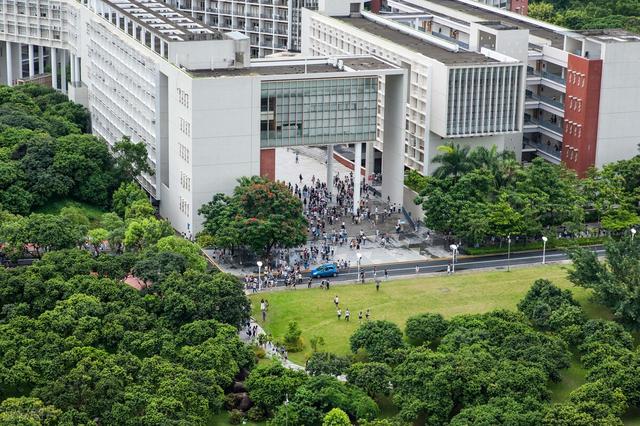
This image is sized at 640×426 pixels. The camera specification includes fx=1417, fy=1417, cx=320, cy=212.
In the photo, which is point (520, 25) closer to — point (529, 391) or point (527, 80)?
point (527, 80)

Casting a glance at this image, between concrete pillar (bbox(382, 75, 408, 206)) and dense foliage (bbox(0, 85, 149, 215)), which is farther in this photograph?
concrete pillar (bbox(382, 75, 408, 206))

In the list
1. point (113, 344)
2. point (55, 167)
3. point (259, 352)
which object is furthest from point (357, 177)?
point (113, 344)

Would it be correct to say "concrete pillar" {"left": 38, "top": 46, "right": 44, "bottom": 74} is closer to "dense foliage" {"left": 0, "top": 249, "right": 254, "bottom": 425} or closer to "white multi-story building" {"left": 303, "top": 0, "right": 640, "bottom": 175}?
"white multi-story building" {"left": 303, "top": 0, "right": 640, "bottom": 175}

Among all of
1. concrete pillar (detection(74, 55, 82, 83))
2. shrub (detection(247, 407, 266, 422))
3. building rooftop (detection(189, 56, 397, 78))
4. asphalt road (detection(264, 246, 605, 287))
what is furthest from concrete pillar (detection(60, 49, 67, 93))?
shrub (detection(247, 407, 266, 422))

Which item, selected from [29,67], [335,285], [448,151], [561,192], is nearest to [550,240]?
[561,192]

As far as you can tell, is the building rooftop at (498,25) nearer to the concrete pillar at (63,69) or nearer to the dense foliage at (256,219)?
the dense foliage at (256,219)

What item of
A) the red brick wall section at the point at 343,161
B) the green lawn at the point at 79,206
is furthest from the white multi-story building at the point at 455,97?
the green lawn at the point at 79,206
